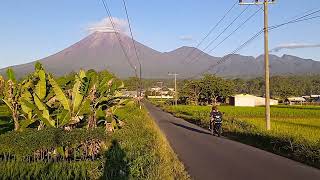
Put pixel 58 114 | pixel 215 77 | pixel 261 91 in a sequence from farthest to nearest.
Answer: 1. pixel 261 91
2. pixel 215 77
3. pixel 58 114

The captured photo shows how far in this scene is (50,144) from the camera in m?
12.6

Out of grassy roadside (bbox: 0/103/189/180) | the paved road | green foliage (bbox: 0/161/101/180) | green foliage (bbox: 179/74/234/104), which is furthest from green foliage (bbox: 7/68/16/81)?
green foliage (bbox: 179/74/234/104)

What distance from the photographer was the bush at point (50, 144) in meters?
12.1

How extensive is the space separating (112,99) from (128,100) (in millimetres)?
909

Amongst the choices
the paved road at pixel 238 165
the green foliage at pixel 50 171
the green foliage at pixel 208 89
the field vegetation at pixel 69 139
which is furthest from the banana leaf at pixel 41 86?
the green foliage at pixel 208 89

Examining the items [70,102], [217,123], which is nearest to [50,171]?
[70,102]

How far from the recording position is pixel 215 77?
113125 millimetres

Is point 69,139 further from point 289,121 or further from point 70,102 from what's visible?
point 289,121

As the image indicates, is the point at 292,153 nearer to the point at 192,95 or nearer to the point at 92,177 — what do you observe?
the point at 92,177

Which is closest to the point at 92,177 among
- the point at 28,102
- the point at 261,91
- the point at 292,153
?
the point at 28,102

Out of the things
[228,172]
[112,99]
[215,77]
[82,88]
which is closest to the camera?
[228,172]

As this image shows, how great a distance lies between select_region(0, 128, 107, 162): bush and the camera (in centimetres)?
1211

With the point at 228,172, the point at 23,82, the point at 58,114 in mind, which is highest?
the point at 23,82

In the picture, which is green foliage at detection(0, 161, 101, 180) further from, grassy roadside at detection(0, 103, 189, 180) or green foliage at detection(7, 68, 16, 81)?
green foliage at detection(7, 68, 16, 81)
